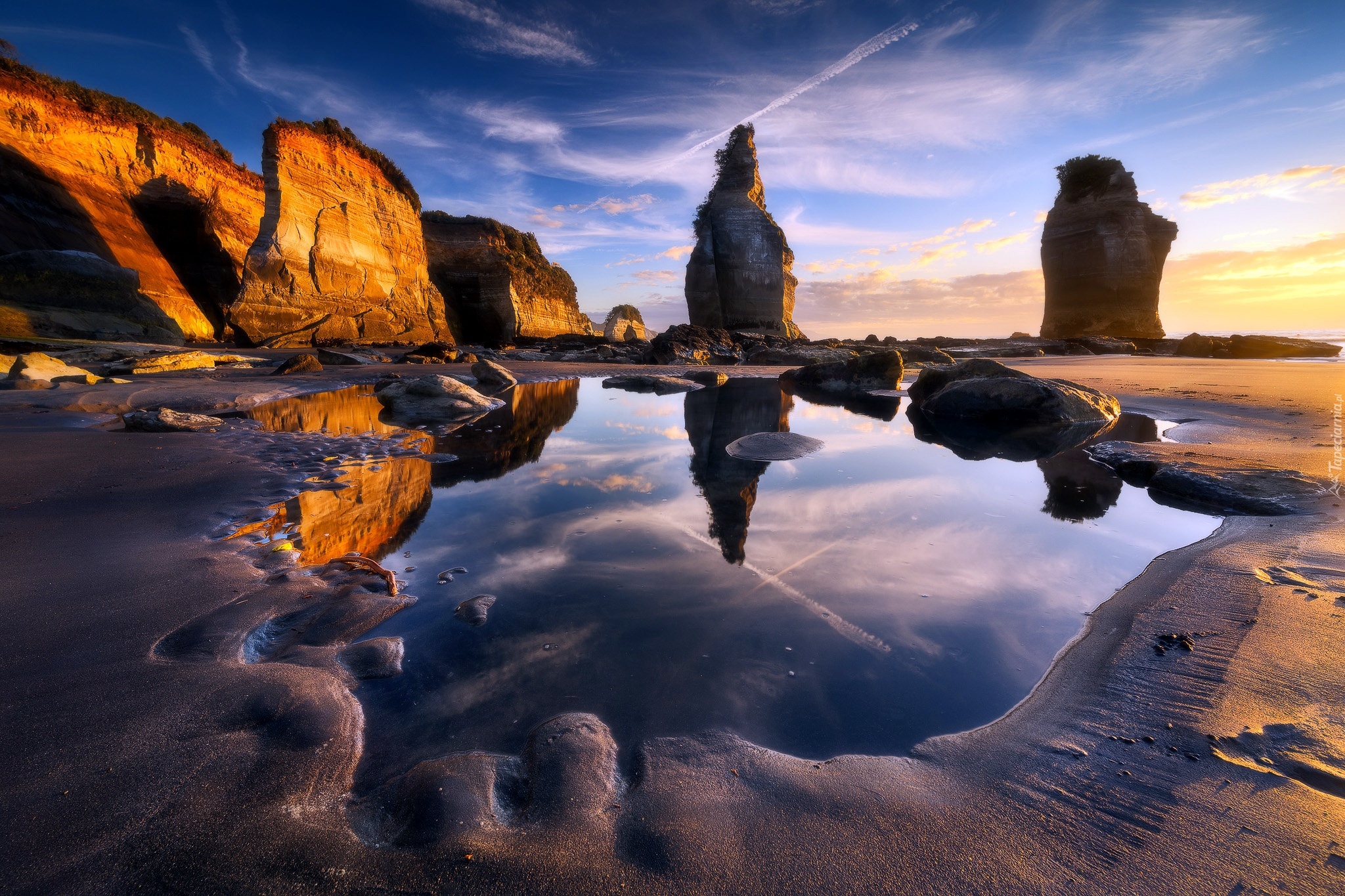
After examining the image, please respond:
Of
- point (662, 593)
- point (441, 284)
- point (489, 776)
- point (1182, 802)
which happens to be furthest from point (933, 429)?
point (441, 284)

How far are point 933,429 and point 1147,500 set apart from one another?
11.6 feet

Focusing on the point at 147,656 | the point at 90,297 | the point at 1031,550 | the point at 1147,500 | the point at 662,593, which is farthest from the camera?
the point at 90,297

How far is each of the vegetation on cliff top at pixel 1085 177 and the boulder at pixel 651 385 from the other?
4508 centimetres

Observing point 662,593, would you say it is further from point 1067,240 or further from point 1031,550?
point 1067,240

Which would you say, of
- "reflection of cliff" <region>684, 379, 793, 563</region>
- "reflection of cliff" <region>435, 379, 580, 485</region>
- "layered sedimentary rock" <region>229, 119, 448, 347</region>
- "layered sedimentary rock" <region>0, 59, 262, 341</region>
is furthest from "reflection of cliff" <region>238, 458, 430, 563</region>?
"layered sedimentary rock" <region>229, 119, 448, 347</region>

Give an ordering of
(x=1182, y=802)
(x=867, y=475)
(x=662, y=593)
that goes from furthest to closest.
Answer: (x=867, y=475) < (x=662, y=593) < (x=1182, y=802)

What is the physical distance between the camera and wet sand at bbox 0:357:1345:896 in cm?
102

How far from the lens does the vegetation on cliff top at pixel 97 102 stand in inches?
671

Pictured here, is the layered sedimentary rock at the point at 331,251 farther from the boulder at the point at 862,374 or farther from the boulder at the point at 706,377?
the boulder at the point at 862,374

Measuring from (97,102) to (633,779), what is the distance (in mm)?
30596

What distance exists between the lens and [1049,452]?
5.48 m

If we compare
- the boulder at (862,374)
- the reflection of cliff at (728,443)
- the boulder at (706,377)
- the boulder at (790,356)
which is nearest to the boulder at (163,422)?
the reflection of cliff at (728,443)

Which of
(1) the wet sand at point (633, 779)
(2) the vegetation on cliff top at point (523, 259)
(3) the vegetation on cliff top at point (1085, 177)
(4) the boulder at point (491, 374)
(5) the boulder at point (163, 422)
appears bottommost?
(1) the wet sand at point (633, 779)

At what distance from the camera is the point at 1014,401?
727cm
